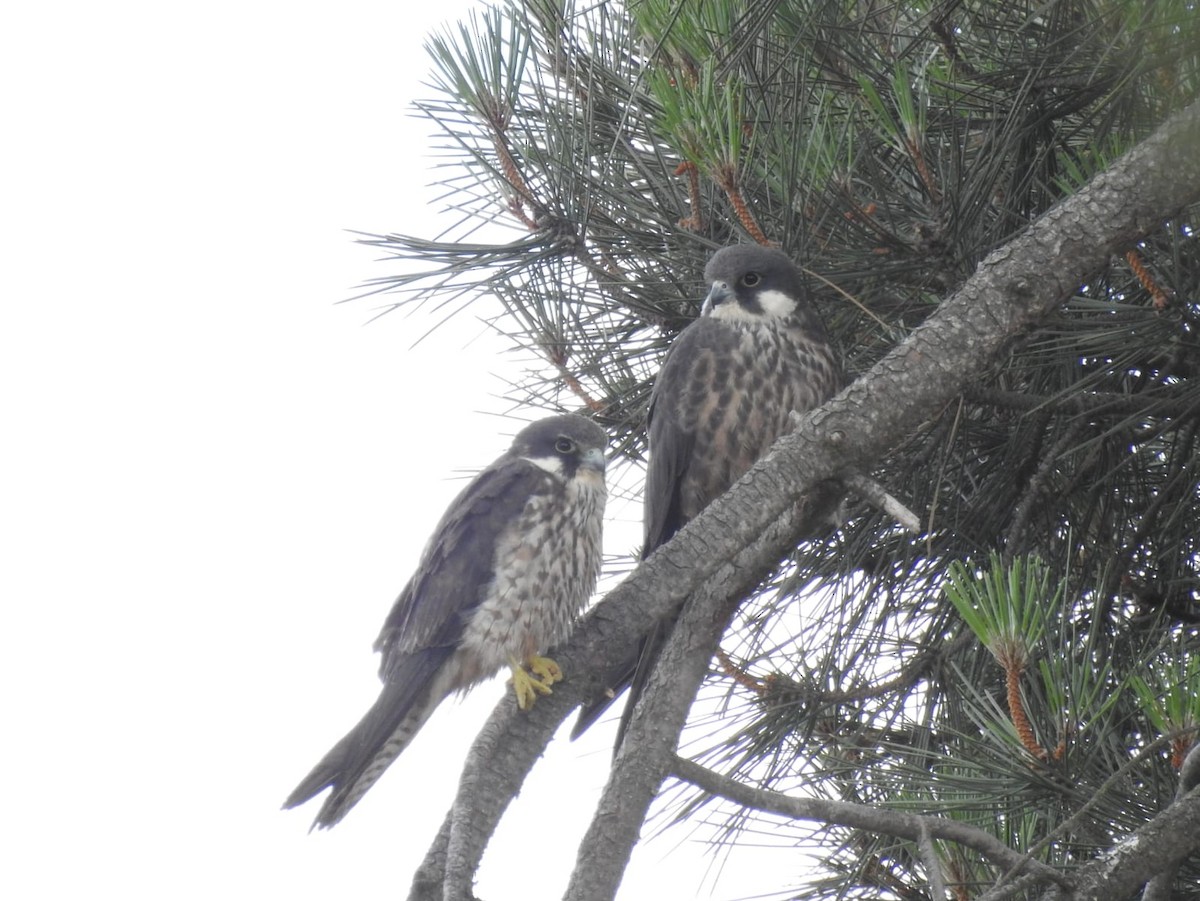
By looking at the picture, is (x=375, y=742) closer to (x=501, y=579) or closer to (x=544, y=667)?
(x=544, y=667)

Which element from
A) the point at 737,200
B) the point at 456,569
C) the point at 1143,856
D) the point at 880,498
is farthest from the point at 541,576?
the point at 1143,856

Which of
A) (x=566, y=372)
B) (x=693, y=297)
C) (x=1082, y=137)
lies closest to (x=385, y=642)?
(x=566, y=372)

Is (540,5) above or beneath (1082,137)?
above

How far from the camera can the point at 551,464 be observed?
3592mm

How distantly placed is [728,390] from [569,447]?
0.47 meters

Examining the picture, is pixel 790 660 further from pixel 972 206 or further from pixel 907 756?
pixel 972 206

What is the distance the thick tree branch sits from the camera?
2164 millimetres

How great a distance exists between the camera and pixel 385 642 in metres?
3.45

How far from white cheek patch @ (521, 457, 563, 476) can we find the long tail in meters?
0.62

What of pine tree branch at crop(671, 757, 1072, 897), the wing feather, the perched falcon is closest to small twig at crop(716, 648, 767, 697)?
the perched falcon

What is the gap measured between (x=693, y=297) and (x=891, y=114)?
0.88 m

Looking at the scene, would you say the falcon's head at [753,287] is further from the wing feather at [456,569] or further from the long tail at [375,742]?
the long tail at [375,742]

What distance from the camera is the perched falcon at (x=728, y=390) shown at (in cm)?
340

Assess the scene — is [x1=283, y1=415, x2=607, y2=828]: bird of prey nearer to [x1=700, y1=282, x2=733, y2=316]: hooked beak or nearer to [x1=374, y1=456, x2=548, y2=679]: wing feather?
[x1=374, y1=456, x2=548, y2=679]: wing feather
